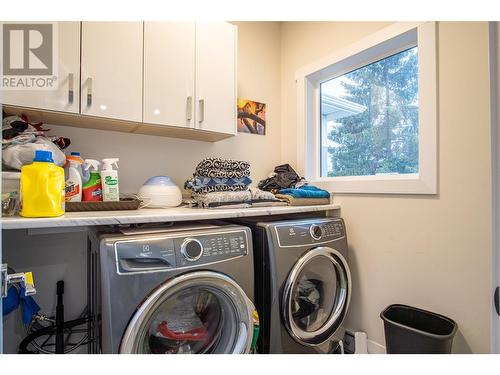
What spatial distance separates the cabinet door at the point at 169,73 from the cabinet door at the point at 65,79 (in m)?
0.31

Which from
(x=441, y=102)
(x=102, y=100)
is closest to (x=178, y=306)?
(x=102, y=100)

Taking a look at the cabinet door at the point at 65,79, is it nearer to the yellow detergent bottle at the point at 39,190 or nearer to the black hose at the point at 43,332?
the yellow detergent bottle at the point at 39,190

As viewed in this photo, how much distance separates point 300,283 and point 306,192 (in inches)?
22.3

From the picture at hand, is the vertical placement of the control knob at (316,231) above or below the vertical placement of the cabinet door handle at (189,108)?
below

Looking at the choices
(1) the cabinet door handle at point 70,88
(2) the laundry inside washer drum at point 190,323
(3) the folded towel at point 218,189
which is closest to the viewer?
(2) the laundry inside washer drum at point 190,323

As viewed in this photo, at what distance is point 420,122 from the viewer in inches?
56.5

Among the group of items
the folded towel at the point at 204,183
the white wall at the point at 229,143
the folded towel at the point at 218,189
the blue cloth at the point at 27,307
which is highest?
the white wall at the point at 229,143

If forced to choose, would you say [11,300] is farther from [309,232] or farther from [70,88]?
[309,232]

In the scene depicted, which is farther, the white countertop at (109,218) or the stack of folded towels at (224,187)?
the stack of folded towels at (224,187)

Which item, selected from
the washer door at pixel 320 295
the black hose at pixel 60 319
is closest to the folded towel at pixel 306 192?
the washer door at pixel 320 295

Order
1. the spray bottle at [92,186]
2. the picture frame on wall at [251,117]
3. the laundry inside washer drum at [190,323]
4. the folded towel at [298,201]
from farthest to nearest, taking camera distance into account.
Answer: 1. the picture frame on wall at [251,117]
2. the folded towel at [298,201]
3. the spray bottle at [92,186]
4. the laundry inside washer drum at [190,323]

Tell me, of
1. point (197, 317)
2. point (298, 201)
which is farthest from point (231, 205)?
point (197, 317)

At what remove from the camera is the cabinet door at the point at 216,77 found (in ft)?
5.25
